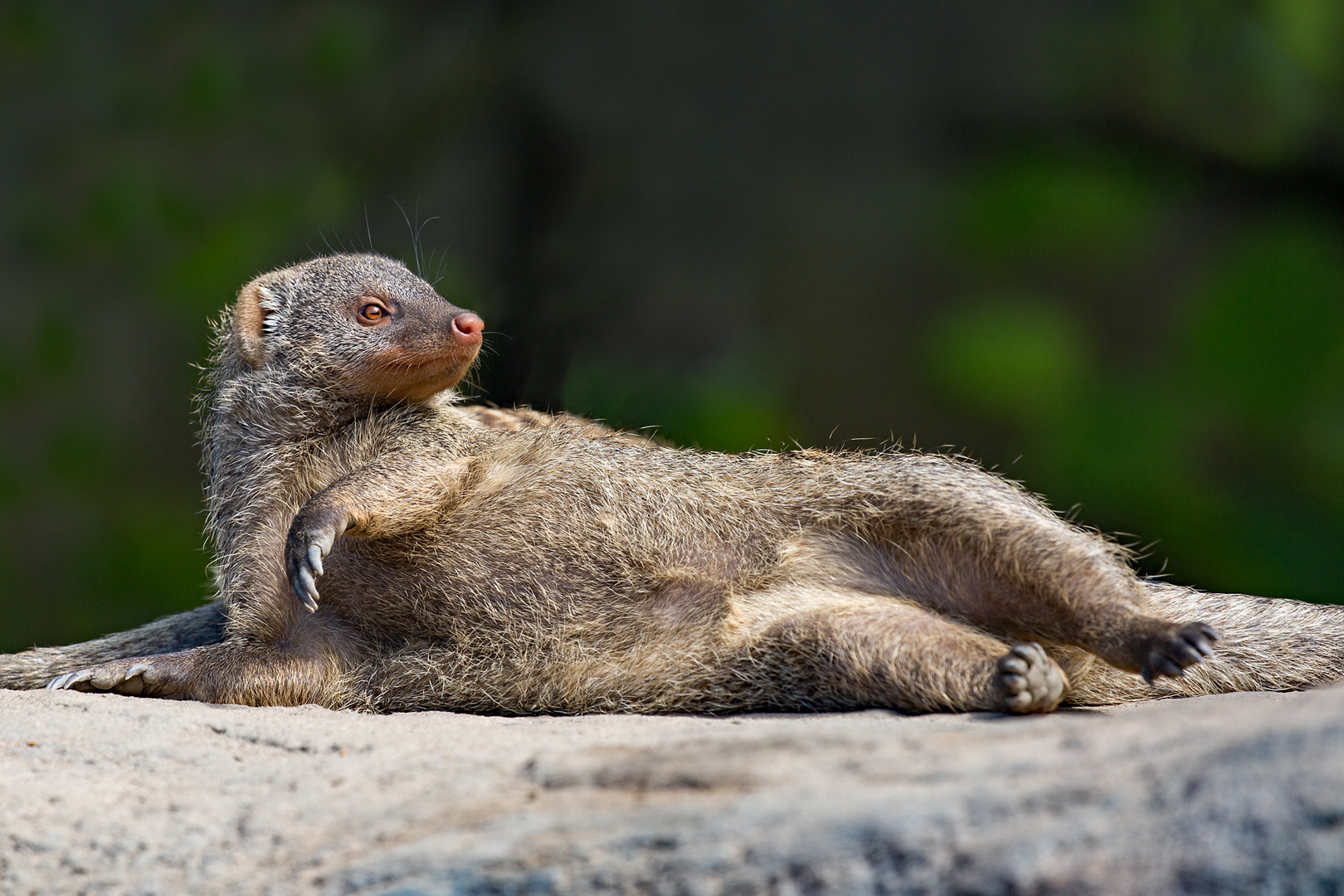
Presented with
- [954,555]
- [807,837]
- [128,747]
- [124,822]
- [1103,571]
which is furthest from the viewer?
[954,555]

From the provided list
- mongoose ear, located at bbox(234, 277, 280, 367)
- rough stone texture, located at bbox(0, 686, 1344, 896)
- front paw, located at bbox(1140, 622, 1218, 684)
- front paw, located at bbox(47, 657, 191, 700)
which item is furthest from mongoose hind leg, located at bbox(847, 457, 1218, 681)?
mongoose ear, located at bbox(234, 277, 280, 367)

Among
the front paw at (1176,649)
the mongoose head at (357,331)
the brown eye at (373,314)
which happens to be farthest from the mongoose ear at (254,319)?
the front paw at (1176,649)

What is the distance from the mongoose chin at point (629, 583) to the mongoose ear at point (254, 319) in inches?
9.5

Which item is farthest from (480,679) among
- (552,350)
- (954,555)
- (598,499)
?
(552,350)

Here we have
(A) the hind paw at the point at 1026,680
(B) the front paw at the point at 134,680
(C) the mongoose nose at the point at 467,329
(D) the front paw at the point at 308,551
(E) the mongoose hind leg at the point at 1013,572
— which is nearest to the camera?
(A) the hind paw at the point at 1026,680

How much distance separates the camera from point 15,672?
3576 millimetres

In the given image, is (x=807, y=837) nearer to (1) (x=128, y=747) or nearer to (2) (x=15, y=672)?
(1) (x=128, y=747)

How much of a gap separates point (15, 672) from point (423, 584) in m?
1.48

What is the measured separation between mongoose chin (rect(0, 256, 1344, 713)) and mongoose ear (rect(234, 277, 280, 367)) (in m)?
0.24

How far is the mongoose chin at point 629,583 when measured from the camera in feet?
9.27

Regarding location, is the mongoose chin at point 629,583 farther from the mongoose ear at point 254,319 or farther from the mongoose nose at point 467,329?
the mongoose ear at point 254,319

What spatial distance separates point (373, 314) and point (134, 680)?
4.23 feet

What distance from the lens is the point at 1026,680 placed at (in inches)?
97.0

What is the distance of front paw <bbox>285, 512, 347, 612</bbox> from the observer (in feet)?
9.23
